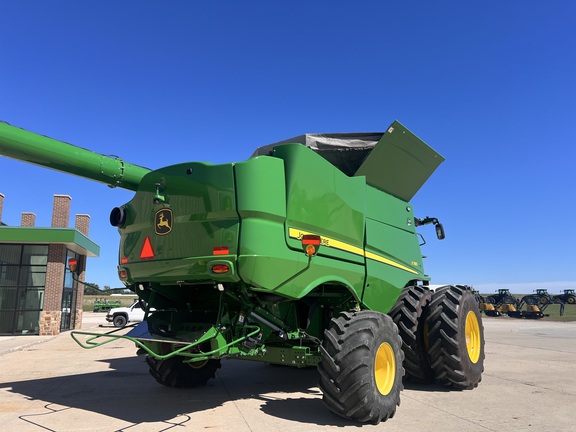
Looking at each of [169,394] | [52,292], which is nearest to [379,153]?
[169,394]

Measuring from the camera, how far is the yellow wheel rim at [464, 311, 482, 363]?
784 cm

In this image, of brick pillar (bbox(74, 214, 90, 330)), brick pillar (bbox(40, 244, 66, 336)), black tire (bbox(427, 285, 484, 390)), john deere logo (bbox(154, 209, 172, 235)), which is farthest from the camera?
brick pillar (bbox(74, 214, 90, 330))

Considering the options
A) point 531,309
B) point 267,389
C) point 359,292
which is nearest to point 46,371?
point 267,389

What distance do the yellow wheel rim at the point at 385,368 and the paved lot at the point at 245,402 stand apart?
0.42 meters

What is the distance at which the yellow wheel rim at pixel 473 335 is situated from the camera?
7838 mm

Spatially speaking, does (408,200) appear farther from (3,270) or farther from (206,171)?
(3,270)

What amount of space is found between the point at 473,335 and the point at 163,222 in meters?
5.93

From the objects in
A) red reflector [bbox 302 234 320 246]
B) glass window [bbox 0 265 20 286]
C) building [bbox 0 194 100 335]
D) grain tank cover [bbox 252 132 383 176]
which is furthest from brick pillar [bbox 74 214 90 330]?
red reflector [bbox 302 234 320 246]

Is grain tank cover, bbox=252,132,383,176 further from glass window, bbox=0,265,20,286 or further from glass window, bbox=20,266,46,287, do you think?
glass window, bbox=0,265,20,286

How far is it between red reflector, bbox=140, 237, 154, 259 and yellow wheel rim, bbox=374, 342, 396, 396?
10.2ft

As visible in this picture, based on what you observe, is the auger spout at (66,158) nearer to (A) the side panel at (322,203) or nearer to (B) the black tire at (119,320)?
(A) the side panel at (322,203)

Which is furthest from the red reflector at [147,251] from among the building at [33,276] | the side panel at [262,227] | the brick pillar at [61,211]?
the brick pillar at [61,211]

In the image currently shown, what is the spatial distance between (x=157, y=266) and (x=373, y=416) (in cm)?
313

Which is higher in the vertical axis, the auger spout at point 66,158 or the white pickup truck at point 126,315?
the auger spout at point 66,158
